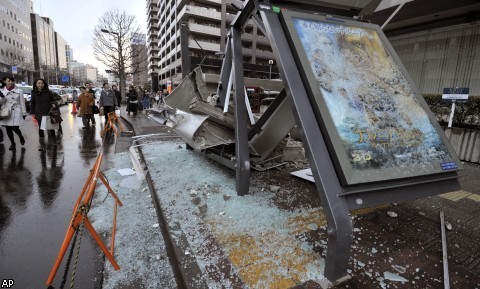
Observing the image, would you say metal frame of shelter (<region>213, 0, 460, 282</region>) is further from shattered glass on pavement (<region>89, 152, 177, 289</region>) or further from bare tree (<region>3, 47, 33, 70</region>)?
bare tree (<region>3, 47, 33, 70</region>)

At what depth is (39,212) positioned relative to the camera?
362 cm

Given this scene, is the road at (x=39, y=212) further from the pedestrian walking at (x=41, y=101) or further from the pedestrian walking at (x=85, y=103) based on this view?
the pedestrian walking at (x=85, y=103)

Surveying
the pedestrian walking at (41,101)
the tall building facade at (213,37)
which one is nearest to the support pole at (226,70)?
the pedestrian walking at (41,101)

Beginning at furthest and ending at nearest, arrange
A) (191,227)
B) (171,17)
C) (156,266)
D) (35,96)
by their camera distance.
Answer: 1. (171,17)
2. (35,96)
3. (191,227)
4. (156,266)

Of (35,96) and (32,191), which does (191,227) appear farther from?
(35,96)

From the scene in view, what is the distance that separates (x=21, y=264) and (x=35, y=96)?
21.8 feet

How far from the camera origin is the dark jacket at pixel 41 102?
7.38 meters

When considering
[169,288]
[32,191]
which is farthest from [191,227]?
[32,191]

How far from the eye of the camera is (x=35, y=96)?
7398mm

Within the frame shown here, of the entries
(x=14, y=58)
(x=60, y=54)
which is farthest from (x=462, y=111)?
(x=60, y=54)

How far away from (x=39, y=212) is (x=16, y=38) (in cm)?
9388

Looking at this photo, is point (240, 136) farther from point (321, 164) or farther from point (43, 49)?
point (43, 49)

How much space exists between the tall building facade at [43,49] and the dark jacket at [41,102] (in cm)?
8325

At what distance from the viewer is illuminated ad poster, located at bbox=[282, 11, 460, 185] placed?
2.29m
